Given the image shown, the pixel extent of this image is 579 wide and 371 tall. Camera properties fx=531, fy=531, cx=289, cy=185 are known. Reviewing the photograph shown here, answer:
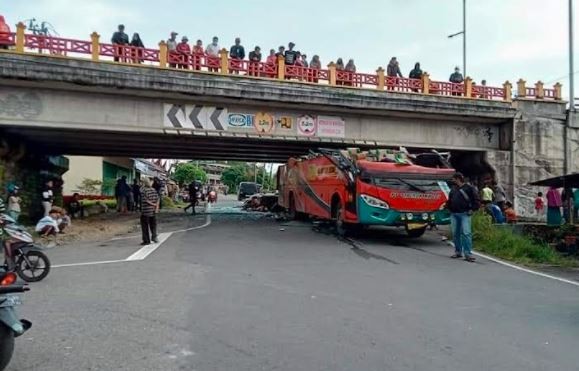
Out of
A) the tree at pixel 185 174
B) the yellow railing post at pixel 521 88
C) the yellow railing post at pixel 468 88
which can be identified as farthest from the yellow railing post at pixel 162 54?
the tree at pixel 185 174

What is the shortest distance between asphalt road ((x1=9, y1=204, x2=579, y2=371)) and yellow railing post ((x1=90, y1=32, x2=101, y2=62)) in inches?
352

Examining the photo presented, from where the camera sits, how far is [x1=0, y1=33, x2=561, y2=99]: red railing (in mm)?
16719

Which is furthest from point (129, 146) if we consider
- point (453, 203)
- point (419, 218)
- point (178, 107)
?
point (453, 203)

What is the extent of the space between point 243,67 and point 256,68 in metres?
0.47

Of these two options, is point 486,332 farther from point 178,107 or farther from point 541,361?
point 178,107

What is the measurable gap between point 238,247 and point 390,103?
9993 mm

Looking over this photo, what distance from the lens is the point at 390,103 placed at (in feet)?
65.0

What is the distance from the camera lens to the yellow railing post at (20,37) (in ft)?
53.8

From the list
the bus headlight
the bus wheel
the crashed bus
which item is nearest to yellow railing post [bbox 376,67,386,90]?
the crashed bus

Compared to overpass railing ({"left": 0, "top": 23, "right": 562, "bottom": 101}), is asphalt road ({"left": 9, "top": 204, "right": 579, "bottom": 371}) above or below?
below

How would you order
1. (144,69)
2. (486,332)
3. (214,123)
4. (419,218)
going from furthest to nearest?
(214,123)
(144,69)
(419,218)
(486,332)

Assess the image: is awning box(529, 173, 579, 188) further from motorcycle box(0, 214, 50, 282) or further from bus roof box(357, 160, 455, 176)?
motorcycle box(0, 214, 50, 282)

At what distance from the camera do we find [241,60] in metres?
18.8

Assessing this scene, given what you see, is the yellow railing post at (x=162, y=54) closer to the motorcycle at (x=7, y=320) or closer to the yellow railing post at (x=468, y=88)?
the yellow railing post at (x=468, y=88)
